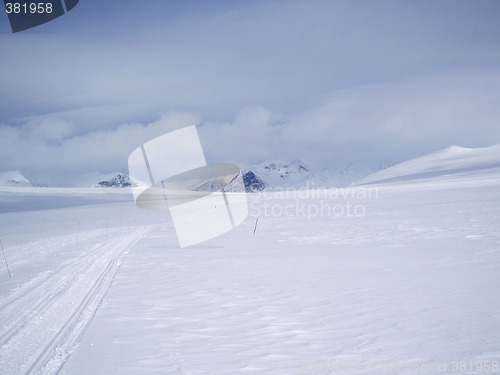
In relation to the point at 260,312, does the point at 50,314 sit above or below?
above

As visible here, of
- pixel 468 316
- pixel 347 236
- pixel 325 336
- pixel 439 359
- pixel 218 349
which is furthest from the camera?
pixel 347 236

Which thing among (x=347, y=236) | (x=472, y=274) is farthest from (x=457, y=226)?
(x=472, y=274)

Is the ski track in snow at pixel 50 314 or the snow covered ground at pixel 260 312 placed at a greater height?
the ski track in snow at pixel 50 314

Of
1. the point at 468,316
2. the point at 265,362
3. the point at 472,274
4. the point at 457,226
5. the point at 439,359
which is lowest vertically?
the point at 457,226

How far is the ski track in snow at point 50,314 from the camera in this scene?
500cm

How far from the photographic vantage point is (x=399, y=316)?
6.47m

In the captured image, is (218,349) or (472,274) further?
(472,274)

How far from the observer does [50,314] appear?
6.88 m

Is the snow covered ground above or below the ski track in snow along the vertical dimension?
below

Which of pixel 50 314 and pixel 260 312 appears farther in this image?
pixel 260 312

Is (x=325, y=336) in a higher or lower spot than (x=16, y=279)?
lower

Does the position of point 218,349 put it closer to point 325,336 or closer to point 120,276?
point 325,336

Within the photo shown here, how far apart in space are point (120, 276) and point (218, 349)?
6.16 meters

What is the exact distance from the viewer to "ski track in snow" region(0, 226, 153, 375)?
500 centimetres
